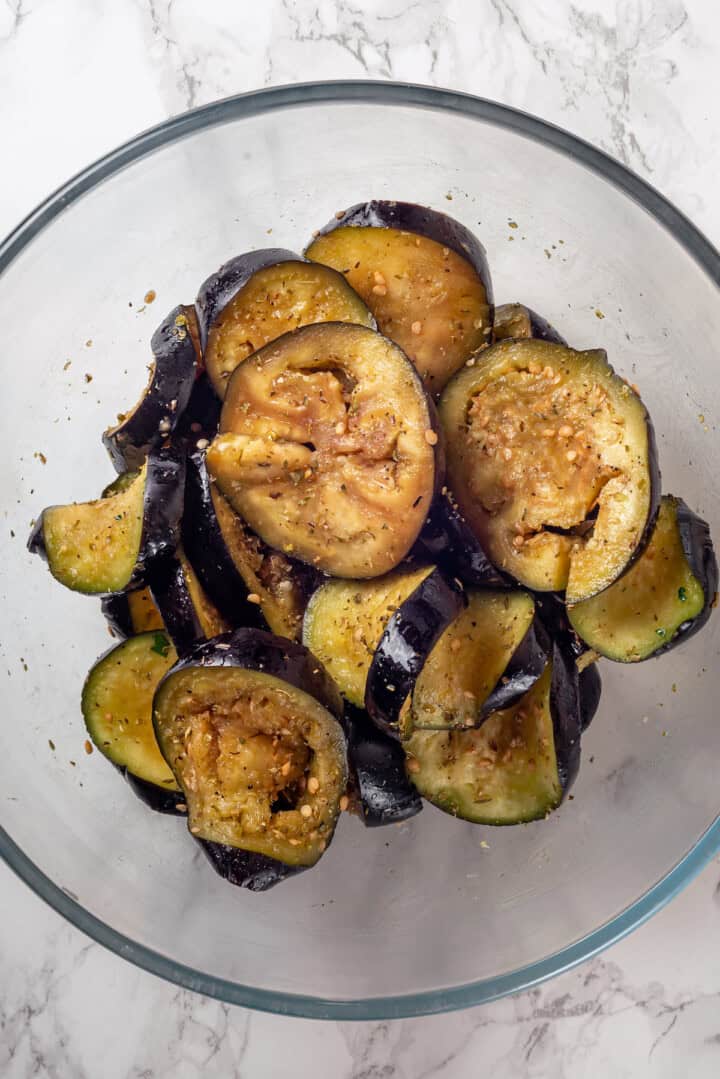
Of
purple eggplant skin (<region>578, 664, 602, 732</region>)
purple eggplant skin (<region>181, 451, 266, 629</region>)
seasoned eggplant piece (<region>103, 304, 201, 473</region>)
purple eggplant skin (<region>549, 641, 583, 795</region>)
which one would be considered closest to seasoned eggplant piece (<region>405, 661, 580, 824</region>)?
purple eggplant skin (<region>549, 641, 583, 795</region>)

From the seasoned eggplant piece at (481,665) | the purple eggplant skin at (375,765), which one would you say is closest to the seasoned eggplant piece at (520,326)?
the seasoned eggplant piece at (481,665)

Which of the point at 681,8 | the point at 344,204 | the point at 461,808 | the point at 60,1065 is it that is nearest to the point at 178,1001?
the point at 60,1065

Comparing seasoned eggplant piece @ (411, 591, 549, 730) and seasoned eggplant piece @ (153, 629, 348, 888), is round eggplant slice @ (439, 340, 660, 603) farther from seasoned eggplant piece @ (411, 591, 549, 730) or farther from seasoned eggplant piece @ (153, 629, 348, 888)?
seasoned eggplant piece @ (153, 629, 348, 888)

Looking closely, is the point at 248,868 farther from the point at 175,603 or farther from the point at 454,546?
the point at 454,546

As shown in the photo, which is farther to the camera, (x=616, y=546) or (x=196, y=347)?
(x=196, y=347)

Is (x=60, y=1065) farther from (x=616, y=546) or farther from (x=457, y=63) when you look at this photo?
(x=457, y=63)

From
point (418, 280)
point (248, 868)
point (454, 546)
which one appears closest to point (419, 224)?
point (418, 280)
